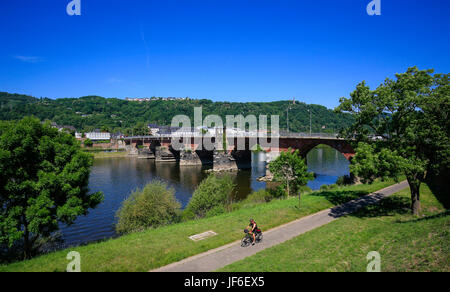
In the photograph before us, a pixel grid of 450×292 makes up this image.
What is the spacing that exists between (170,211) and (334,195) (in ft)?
47.7

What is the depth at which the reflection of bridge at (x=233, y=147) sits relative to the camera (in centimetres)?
4723

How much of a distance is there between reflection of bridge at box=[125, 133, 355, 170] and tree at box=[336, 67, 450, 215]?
24.7 metres


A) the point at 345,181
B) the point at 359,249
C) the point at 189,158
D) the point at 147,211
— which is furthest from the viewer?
the point at 189,158

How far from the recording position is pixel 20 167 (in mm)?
13992

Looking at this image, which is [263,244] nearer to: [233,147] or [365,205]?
[365,205]

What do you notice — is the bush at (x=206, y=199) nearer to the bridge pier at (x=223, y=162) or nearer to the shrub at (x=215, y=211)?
the shrub at (x=215, y=211)

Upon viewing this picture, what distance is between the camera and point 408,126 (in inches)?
600

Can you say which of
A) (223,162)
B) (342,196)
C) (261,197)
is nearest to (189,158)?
(223,162)

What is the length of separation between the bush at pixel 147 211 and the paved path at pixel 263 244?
9.91m

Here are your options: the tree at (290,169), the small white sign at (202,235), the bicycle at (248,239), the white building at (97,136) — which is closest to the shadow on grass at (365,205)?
the tree at (290,169)

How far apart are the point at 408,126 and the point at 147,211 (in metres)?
19.0

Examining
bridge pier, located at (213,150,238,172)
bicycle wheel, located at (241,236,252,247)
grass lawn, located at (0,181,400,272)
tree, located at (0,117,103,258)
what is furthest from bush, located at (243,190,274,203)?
bridge pier, located at (213,150,238,172)

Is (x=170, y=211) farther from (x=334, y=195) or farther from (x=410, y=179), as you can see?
(x=410, y=179)
